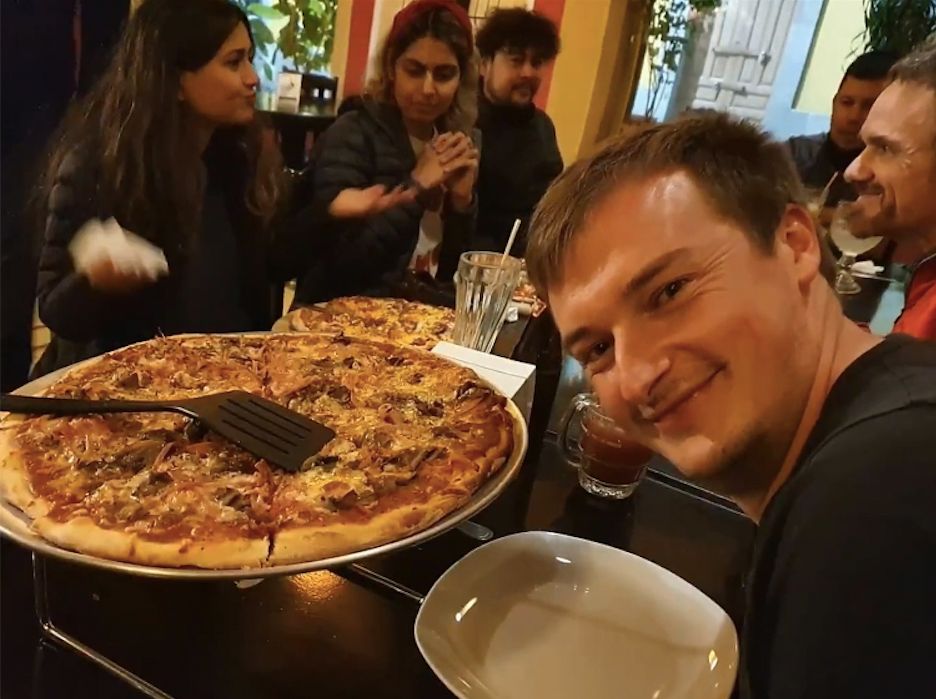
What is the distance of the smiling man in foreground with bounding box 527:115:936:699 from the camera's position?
524 mm

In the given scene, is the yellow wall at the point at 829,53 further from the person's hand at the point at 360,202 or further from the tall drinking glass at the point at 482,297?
the tall drinking glass at the point at 482,297

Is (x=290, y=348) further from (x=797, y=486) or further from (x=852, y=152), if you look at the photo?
(x=852, y=152)

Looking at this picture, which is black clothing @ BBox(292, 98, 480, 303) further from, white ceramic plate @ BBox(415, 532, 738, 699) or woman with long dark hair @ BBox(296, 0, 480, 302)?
white ceramic plate @ BBox(415, 532, 738, 699)

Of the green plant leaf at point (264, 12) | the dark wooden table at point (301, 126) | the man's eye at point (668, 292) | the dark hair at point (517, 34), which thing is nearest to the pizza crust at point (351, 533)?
the man's eye at point (668, 292)

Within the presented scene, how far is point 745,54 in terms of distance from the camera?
4812mm

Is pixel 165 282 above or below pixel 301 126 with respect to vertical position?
below

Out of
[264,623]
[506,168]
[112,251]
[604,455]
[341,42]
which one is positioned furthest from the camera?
[506,168]

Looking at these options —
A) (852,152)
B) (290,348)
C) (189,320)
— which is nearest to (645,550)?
(290,348)

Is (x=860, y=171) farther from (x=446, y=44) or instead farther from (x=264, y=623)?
(x=264, y=623)

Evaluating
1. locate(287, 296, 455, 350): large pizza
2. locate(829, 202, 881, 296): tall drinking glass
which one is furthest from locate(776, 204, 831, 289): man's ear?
locate(829, 202, 881, 296): tall drinking glass

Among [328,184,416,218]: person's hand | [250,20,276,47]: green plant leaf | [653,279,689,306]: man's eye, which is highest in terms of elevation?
[250,20,276,47]: green plant leaf

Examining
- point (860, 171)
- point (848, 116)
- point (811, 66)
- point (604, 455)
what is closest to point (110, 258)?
point (604, 455)

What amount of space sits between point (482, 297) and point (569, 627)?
68cm

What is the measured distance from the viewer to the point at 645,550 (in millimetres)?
1005
